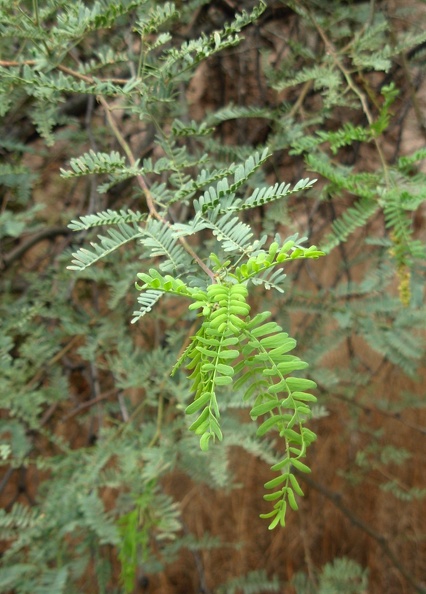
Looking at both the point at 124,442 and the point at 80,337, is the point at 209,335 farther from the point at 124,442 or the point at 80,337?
the point at 80,337

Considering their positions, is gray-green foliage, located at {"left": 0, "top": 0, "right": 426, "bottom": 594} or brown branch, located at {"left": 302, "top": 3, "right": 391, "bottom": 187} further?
brown branch, located at {"left": 302, "top": 3, "right": 391, "bottom": 187}

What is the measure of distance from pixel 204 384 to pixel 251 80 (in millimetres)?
1133

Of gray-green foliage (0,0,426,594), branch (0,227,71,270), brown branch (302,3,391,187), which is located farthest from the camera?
branch (0,227,71,270)

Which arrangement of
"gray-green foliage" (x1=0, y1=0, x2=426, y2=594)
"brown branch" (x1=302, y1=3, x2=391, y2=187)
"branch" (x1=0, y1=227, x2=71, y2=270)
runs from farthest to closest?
"branch" (x1=0, y1=227, x2=71, y2=270) → "brown branch" (x1=302, y1=3, x2=391, y2=187) → "gray-green foliage" (x1=0, y1=0, x2=426, y2=594)

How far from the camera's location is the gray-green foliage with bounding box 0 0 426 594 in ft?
1.99

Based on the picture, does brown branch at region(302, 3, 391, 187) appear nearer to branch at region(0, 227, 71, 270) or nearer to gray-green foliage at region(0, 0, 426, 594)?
gray-green foliage at region(0, 0, 426, 594)

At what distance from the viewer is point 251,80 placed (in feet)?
4.54

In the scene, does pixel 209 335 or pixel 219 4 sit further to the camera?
pixel 219 4

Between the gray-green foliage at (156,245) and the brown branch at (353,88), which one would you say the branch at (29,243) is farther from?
the brown branch at (353,88)

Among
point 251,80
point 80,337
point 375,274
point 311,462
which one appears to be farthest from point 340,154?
point 311,462

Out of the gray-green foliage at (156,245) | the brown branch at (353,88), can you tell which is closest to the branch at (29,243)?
the gray-green foliage at (156,245)

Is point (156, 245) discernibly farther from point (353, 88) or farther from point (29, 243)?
point (29, 243)

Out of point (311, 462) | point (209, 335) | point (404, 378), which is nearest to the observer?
point (209, 335)

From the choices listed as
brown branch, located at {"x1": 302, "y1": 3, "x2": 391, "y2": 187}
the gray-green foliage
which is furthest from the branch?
brown branch, located at {"x1": 302, "y1": 3, "x2": 391, "y2": 187}
